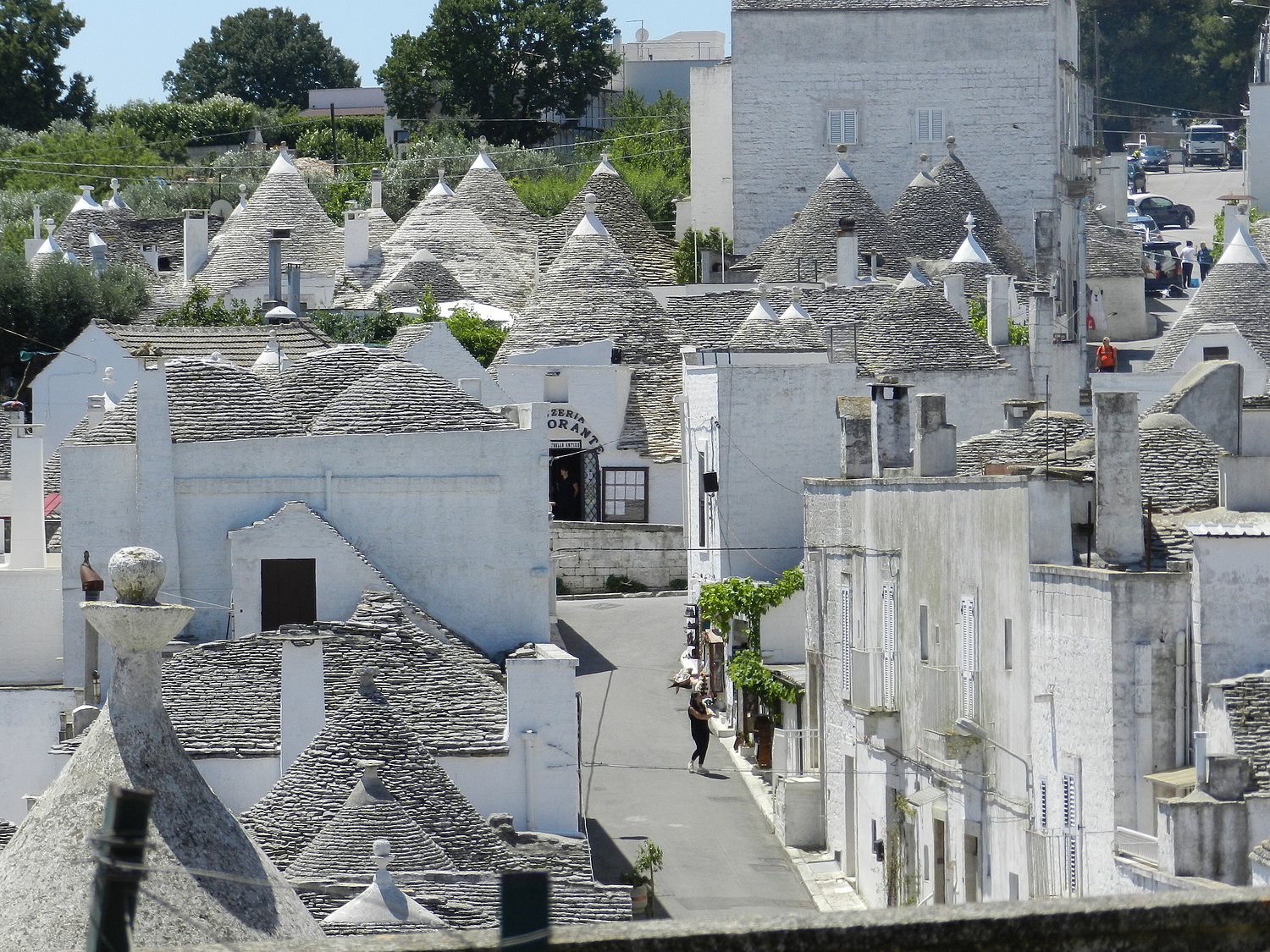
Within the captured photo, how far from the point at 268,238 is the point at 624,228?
9674 mm

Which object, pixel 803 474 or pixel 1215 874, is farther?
pixel 803 474

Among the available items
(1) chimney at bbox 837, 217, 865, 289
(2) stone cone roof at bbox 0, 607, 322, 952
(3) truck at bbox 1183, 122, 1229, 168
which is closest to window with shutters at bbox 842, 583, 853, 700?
(2) stone cone roof at bbox 0, 607, 322, 952

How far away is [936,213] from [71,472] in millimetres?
34931

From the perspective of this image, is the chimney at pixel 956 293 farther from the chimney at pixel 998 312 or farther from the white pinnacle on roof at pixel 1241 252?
the white pinnacle on roof at pixel 1241 252

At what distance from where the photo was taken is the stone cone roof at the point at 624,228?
67.9 metres

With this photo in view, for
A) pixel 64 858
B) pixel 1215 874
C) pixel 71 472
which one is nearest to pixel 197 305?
pixel 71 472

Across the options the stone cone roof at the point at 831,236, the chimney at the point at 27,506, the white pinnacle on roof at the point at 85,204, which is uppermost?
the white pinnacle on roof at the point at 85,204

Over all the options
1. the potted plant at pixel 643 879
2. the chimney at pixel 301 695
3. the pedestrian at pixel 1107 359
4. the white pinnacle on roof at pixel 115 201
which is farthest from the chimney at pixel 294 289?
the chimney at pixel 301 695

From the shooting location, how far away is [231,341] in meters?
46.9

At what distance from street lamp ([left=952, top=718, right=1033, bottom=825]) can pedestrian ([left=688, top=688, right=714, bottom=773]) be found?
29.1ft

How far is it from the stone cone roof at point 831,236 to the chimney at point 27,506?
25727 mm

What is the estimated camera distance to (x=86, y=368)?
5138 cm

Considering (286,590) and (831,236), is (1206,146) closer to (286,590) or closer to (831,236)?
(831,236)

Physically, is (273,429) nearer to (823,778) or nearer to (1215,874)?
(823,778)
